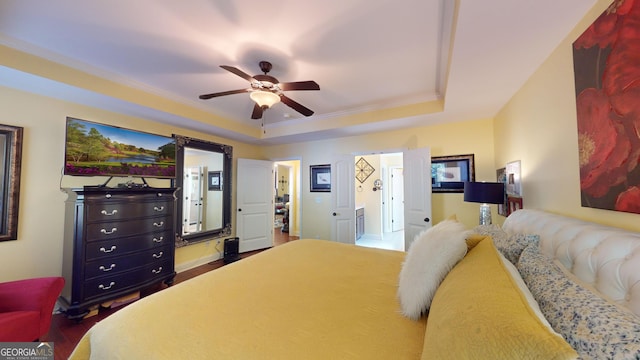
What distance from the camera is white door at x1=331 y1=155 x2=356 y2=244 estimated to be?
14.0 feet

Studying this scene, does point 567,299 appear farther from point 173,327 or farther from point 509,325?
point 173,327

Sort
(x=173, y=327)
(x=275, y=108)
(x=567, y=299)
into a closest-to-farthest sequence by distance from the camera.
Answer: (x=567, y=299) < (x=173, y=327) < (x=275, y=108)

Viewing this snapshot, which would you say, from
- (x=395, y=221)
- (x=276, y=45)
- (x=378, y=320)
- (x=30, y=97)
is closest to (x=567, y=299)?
(x=378, y=320)

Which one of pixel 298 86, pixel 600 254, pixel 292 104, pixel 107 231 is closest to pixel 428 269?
pixel 600 254

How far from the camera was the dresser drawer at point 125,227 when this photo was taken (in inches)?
93.6

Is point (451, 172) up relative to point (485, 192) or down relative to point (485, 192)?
up

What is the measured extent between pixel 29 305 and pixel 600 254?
11.3 ft

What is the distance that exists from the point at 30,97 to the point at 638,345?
4.39m

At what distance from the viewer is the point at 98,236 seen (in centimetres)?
240

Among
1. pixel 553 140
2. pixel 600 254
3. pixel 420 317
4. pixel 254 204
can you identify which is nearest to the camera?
pixel 600 254

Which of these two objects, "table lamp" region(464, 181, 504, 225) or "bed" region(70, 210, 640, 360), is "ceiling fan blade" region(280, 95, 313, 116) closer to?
"bed" region(70, 210, 640, 360)

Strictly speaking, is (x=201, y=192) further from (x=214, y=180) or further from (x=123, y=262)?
(x=123, y=262)

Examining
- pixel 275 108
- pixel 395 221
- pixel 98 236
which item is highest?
pixel 275 108

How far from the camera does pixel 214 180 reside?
4.36m
